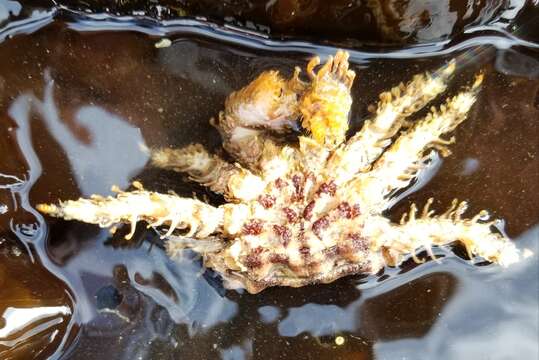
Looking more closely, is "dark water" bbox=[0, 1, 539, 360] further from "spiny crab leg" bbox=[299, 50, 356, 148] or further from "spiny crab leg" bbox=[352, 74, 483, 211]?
"spiny crab leg" bbox=[299, 50, 356, 148]

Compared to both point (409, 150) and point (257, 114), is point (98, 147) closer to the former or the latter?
point (257, 114)

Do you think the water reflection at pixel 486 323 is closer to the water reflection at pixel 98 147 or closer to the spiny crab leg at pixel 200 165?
the spiny crab leg at pixel 200 165

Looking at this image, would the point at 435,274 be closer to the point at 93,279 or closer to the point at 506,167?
the point at 506,167

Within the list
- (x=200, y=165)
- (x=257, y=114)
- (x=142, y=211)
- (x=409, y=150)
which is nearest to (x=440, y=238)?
(x=409, y=150)

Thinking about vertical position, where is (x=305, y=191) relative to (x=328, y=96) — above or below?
below

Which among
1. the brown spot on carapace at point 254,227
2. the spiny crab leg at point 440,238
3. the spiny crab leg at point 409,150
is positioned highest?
the spiny crab leg at point 409,150

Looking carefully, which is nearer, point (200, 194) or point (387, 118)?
point (387, 118)

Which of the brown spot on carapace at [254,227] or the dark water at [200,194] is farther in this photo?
the dark water at [200,194]

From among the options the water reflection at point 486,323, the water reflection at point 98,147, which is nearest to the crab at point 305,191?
the water reflection at point 98,147
